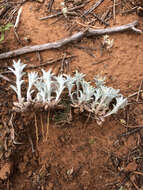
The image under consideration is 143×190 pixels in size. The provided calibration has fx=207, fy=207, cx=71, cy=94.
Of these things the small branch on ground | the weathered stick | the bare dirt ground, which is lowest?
the bare dirt ground

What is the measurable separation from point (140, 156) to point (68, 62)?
1.40 m

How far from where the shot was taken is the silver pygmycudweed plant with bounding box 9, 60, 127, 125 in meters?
2.23

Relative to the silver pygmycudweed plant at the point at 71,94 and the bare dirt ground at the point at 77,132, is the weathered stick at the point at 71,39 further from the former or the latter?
the silver pygmycudweed plant at the point at 71,94

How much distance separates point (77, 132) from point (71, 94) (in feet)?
1.44

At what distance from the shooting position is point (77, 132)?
2359 millimetres

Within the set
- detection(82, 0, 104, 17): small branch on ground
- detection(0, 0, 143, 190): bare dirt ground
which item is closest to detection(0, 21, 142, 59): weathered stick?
detection(0, 0, 143, 190): bare dirt ground

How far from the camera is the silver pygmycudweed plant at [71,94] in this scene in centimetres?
223

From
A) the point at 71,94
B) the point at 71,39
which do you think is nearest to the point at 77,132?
the point at 71,94

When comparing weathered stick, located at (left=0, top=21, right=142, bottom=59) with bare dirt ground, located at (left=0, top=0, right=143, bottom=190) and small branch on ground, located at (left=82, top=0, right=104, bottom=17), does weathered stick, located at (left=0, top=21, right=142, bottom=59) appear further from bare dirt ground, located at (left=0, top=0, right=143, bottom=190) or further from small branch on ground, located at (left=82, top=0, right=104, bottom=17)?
small branch on ground, located at (left=82, top=0, right=104, bottom=17)

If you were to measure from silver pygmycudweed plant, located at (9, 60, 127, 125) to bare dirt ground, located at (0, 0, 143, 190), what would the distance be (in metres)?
0.16

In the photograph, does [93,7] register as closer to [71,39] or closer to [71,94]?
[71,39]

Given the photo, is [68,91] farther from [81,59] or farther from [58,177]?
[58,177]

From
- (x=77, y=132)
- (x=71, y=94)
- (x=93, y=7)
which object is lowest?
(x=77, y=132)

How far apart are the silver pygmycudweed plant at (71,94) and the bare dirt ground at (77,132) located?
161mm
